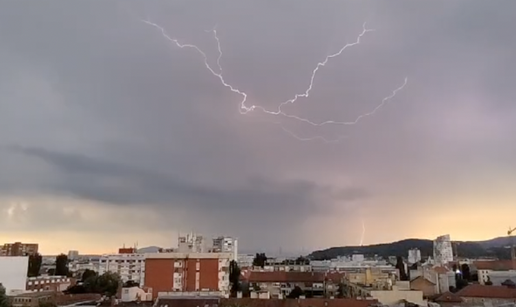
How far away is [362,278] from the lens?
40031 mm

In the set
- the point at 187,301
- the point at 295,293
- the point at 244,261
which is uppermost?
the point at 244,261

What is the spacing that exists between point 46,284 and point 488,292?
97.1 feet

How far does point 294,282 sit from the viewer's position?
41062 mm

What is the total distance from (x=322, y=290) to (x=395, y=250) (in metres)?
85.6

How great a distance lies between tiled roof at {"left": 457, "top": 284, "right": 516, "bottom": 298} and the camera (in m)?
29.3

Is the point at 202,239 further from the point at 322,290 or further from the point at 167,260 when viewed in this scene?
the point at 167,260

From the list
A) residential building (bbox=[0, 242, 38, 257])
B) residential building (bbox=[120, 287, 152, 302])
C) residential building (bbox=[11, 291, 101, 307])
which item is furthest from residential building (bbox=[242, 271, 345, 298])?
residential building (bbox=[0, 242, 38, 257])

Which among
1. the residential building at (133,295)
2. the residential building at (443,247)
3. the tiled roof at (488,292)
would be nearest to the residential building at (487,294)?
the tiled roof at (488,292)

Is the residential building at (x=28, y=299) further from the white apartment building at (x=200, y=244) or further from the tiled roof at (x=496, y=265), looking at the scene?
the tiled roof at (x=496, y=265)

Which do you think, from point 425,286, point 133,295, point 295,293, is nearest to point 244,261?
point 295,293

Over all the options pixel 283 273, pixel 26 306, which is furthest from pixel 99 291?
pixel 283 273

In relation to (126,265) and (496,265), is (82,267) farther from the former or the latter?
(496,265)

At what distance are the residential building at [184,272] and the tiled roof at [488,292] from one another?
1510 centimetres

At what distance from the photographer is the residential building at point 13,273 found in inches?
1172
